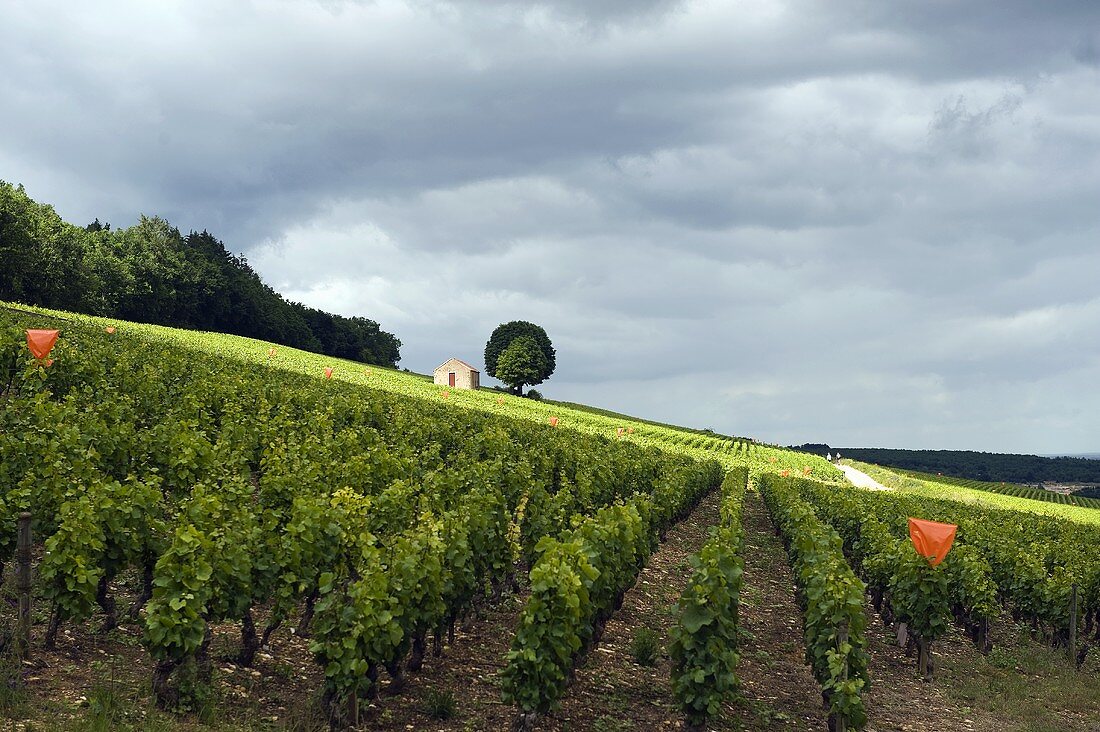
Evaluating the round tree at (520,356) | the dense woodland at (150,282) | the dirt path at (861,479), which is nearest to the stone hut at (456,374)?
the round tree at (520,356)

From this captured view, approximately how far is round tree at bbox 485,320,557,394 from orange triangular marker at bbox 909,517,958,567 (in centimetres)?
9741

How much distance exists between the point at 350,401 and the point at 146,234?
82694mm

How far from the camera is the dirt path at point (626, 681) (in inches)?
437

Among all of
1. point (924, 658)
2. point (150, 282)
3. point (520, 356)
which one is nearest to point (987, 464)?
point (520, 356)

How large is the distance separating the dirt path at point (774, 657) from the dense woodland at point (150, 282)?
65.3m

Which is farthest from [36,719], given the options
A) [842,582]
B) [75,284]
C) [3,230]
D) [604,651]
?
[75,284]

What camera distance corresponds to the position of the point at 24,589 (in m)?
10.6

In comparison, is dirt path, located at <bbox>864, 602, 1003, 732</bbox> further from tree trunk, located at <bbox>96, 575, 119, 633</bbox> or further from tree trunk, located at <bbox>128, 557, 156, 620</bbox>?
tree trunk, located at <bbox>96, 575, 119, 633</bbox>

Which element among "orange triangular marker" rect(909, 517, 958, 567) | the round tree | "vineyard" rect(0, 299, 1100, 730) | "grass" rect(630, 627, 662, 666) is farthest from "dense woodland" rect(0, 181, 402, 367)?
"orange triangular marker" rect(909, 517, 958, 567)

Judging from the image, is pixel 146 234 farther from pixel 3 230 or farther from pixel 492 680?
pixel 492 680

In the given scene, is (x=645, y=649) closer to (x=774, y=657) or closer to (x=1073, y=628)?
(x=774, y=657)

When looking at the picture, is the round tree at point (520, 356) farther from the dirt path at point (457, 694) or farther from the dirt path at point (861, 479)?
the dirt path at point (457, 694)

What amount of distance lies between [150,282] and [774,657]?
87.1 m

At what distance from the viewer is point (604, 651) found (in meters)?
14.0
